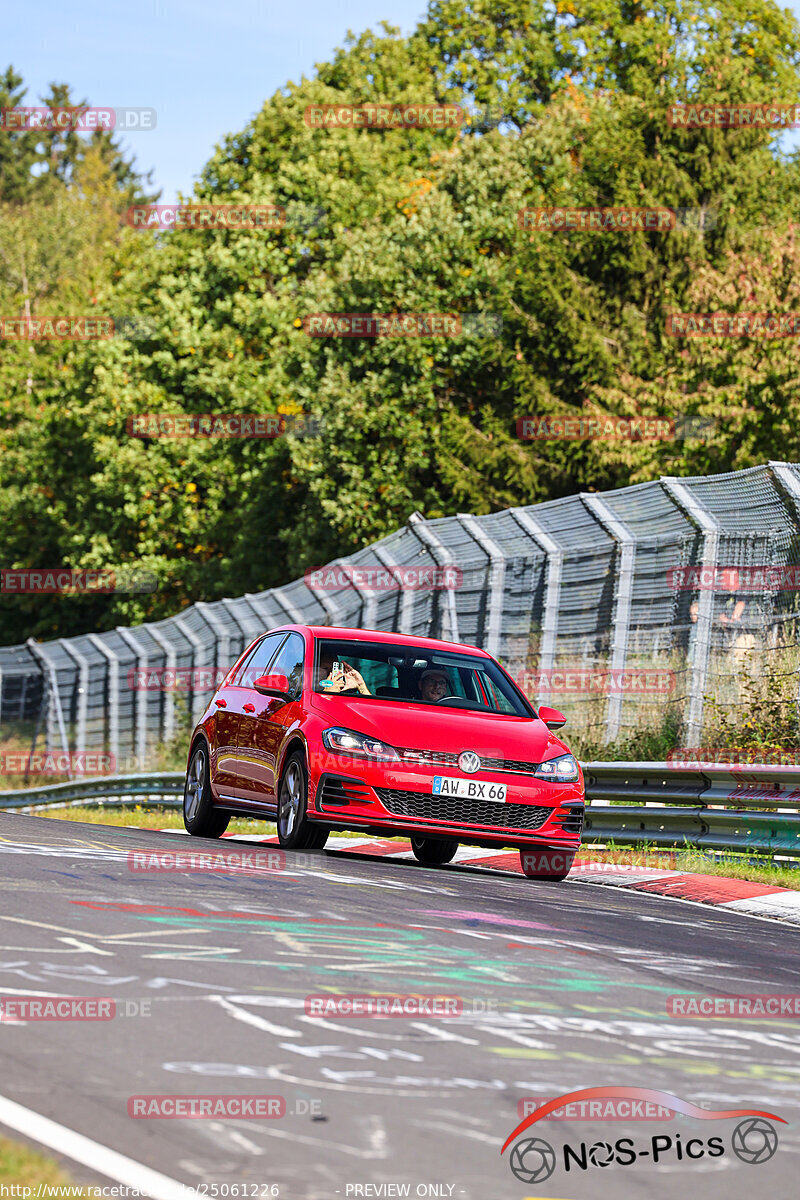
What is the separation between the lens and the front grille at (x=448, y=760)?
1231 cm

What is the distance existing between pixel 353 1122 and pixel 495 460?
38.0m

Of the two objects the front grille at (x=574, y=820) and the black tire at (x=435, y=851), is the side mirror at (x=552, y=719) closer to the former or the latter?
the front grille at (x=574, y=820)

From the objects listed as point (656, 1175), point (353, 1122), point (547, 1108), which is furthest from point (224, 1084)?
point (656, 1175)

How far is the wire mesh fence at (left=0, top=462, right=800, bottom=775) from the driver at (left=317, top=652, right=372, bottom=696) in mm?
4135

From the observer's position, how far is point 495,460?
140 ft

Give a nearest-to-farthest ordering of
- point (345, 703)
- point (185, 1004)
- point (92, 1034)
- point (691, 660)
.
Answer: point (92, 1034)
point (185, 1004)
point (345, 703)
point (691, 660)

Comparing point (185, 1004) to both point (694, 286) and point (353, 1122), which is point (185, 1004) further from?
point (694, 286)

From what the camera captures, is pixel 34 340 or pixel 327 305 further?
pixel 34 340
